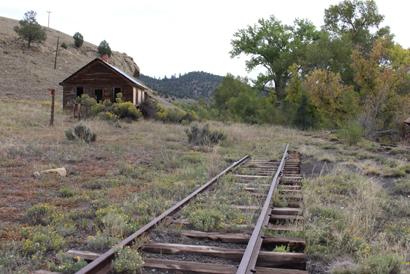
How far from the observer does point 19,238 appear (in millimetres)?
3676

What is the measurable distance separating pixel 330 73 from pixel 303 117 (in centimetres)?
477

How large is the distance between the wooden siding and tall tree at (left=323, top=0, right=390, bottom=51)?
29833 mm

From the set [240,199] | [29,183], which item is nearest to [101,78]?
[29,183]

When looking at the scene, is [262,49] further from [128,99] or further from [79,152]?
[79,152]

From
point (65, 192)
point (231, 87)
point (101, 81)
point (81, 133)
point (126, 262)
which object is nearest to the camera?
point (126, 262)

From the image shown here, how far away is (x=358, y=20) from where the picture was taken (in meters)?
39.8

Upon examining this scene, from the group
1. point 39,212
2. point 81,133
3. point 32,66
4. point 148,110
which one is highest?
point 32,66

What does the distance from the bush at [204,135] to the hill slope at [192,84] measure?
262 ft

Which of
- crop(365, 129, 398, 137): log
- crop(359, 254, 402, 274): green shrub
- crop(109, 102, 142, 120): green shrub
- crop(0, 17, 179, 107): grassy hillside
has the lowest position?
crop(359, 254, 402, 274): green shrub

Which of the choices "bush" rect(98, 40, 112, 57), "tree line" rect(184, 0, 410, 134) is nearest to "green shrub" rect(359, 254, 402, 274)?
"tree line" rect(184, 0, 410, 134)

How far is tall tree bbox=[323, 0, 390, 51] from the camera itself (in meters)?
38.4

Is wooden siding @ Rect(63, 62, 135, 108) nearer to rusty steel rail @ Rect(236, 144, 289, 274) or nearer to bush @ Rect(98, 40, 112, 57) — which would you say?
rusty steel rail @ Rect(236, 144, 289, 274)

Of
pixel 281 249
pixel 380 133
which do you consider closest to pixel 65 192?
pixel 281 249

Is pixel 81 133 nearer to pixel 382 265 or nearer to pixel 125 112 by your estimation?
pixel 382 265
